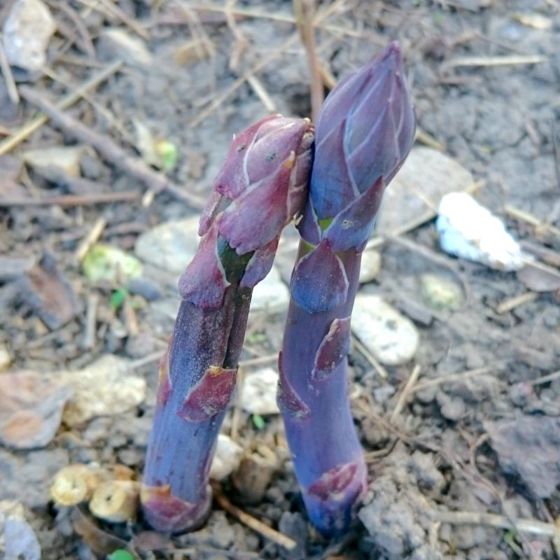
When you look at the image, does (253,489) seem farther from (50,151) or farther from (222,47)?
(222,47)

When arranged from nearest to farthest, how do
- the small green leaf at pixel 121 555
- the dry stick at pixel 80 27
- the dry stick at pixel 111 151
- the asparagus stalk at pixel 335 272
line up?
the asparagus stalk at pixel 335 272 → the small green leaf at pixel 121 555 → the dry stick at pixel 111 151 → the dry stick at pixel 80 27

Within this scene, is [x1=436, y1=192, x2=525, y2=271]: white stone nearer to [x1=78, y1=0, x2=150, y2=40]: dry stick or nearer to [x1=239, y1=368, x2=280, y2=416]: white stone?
[x1=239, y1=368, x2=280, y2=416]: white stone

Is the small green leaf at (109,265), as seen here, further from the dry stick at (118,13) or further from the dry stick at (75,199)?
the dry stick at (118,13)

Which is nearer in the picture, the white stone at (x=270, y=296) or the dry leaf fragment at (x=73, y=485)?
the dry leaf fragment at (x=73, y=485)

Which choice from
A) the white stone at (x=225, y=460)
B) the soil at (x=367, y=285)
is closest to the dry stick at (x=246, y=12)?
the soil at (x=367, y=285)

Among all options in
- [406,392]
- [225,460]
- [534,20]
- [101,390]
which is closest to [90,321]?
[101,390]

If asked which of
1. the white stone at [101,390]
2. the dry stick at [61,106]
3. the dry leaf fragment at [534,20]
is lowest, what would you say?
the white stone at [101,390]

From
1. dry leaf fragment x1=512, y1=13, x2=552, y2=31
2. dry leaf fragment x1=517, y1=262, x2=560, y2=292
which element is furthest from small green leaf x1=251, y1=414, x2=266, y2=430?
dry leaf fragment x1=512, y1=13, x2=552, y2=31
